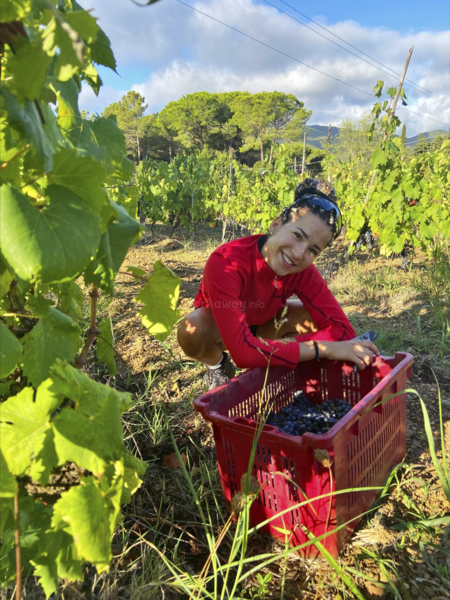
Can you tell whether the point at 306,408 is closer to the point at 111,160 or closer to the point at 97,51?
the point at 111,160

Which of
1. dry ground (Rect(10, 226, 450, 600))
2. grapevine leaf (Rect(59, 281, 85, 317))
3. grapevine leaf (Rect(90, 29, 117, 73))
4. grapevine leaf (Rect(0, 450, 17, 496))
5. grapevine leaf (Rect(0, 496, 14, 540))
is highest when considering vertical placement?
grapevine leaf (Rect(90, 29, 117, 73))

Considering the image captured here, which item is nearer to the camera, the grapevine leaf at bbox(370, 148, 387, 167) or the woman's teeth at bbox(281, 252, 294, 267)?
the woman's teeth at bbox(281, 252, 294, 267)

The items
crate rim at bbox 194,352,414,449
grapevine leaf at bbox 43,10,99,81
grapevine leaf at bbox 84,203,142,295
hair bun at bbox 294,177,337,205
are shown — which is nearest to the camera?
grapevine leaf at bbox 43,10,99,81

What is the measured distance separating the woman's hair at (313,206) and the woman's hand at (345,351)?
0.50 m

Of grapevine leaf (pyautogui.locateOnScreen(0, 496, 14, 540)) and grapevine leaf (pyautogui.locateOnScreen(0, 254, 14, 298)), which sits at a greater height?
grapevine leaf (pyautogui.locateOnScreen(0, 254, 14, 298))

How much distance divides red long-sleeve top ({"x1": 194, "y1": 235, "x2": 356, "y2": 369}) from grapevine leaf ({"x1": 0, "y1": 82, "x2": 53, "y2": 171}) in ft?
3.92

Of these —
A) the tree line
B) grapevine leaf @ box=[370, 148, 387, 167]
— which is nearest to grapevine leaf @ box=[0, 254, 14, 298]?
grapevine leaf @ box=[370, 148, 387, 167]

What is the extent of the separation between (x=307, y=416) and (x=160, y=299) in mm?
1133

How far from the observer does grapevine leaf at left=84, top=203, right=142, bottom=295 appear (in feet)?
2.31

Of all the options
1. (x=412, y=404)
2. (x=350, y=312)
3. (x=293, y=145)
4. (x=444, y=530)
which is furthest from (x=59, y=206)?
(x=293, y=145)


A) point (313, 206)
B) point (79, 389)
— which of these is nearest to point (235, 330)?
point (313, 206)

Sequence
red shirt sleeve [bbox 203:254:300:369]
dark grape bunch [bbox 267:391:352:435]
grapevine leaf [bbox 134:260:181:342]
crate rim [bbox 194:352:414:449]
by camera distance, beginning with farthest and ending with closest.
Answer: dark grape bunch [bbox 267:391:352:435] < red shirt sleeve [bbox 203:254:300:369] < crate rim [bbox 194:352:414:449] < grapevine leaf [bbox 134:260:181:342]

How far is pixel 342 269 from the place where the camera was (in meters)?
5.58

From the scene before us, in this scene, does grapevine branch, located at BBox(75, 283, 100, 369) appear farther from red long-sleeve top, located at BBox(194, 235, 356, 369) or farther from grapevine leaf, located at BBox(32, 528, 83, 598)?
red long-sleeve top, located at BBox(194, 235, 356, 369)
